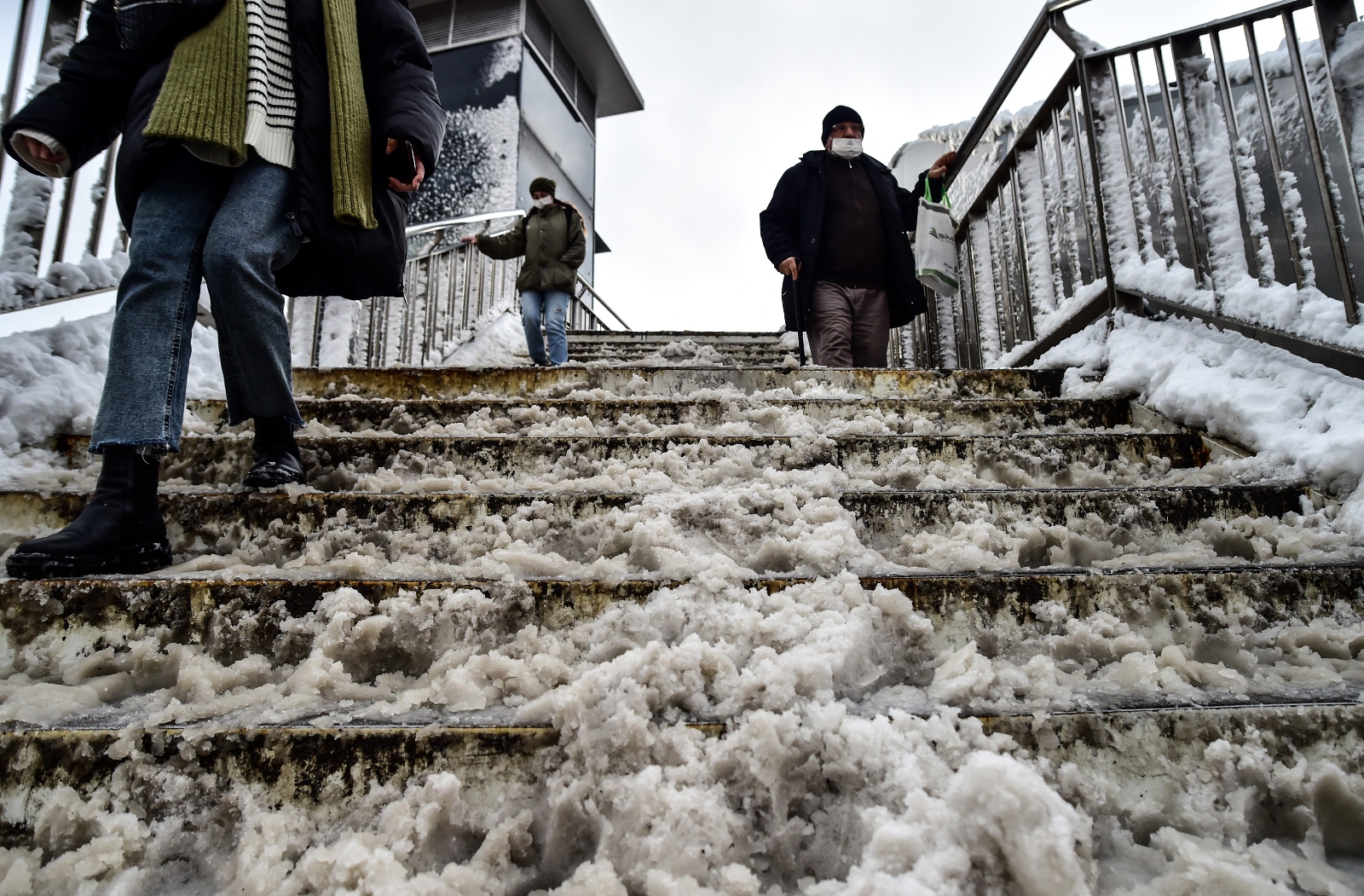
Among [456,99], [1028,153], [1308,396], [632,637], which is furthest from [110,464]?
[456,99]

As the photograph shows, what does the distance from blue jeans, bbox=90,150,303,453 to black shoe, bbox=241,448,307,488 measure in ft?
0.37

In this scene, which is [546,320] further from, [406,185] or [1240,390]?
[1240,390]

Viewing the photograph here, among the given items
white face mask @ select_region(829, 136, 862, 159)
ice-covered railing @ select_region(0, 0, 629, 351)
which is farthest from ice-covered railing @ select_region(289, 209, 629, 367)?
white face mask @ select_region(829, 136, 862, 159)

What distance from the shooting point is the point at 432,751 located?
2.94 ft

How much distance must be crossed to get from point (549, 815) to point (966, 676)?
24.1 inches

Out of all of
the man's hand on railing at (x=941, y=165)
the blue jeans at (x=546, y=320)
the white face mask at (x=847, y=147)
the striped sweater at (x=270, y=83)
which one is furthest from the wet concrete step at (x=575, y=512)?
the blue jeans at (x=546, y=320)

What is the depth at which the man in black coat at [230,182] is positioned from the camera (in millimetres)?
1456

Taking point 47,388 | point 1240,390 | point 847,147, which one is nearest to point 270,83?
point 47,388

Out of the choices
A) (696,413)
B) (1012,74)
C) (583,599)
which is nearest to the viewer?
(583,599)

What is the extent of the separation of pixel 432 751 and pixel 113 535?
38.9 inches

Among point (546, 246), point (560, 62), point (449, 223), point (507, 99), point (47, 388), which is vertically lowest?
point (47, 388)

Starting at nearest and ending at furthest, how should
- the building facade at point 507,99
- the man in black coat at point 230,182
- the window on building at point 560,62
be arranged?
the man in black coat at point 230,182 → the building facade at point 507,99 → the window on building at point 560,62

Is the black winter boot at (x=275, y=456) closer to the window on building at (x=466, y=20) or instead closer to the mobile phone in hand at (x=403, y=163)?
the mobile phone in hand at (x=403, y=163)

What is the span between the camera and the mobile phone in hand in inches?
68.6
